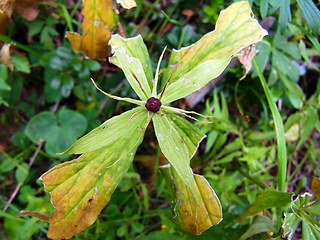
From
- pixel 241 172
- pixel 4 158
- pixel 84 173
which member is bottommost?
pixel 241 172

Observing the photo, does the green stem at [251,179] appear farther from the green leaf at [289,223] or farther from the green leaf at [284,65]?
the green leaf at [284,65]

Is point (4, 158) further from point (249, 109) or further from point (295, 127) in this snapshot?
point (295, 127)

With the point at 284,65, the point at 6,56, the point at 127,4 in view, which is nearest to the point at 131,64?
the point at 127,4

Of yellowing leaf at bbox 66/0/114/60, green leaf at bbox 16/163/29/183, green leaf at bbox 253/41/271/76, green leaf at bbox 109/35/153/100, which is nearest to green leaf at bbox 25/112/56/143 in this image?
green leaf at bbox 16/163/29/183

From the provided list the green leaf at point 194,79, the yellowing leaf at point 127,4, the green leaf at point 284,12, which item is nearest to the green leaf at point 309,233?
the green leaf at point 194,79

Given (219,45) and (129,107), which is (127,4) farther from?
(129,107)

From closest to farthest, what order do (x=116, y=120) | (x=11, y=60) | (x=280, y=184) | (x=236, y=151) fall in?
1. (x=116, y=120)
2. (x=280, y=184)
3. (x=11, y=60)
4. (x=236, y=151)

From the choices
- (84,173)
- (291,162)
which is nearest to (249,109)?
(291,162)

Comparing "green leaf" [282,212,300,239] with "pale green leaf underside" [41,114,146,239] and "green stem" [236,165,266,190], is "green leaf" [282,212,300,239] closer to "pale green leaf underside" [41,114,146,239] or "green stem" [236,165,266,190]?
"green stem" [236,165,266,190]
